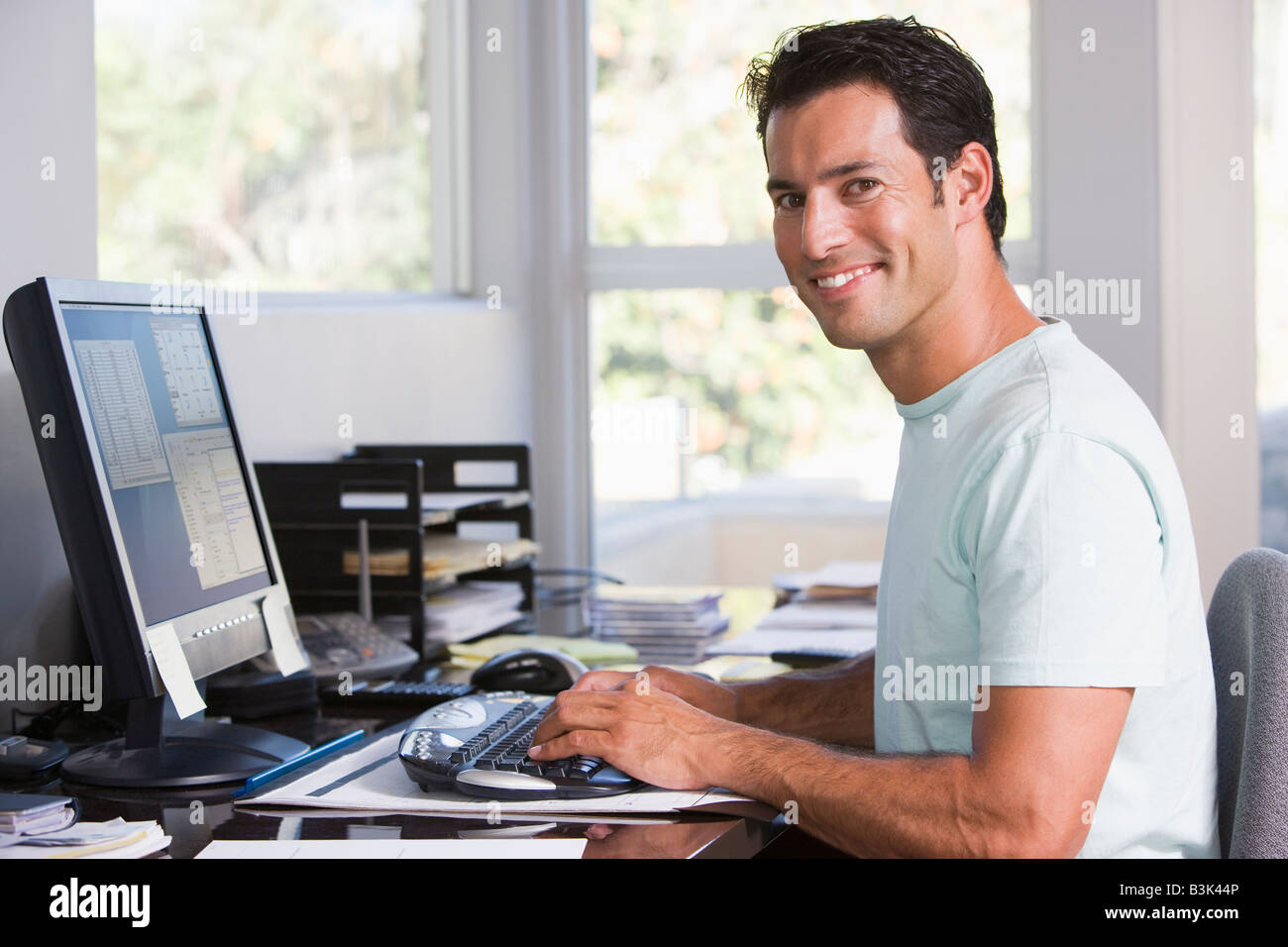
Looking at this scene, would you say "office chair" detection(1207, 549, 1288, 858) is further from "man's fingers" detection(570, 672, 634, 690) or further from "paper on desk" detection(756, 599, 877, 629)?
"paper on desk" detection(756, 599, 877, 629)

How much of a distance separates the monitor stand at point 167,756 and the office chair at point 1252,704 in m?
0.91

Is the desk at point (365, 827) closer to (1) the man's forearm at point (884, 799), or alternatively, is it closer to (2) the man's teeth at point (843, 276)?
(1) the man's forearm at point (884, 799)

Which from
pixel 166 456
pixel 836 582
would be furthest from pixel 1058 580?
pixel 836 582

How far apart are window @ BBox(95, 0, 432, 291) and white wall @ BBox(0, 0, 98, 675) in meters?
0.09

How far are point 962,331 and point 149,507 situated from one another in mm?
813

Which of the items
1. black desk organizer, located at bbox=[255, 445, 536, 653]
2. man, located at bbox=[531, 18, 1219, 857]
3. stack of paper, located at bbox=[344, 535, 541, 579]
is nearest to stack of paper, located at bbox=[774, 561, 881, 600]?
stack of paper, located at bbox=[344, 535, 541, 579]

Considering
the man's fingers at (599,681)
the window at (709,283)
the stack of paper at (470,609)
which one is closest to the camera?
the man's fingers at (599,681)

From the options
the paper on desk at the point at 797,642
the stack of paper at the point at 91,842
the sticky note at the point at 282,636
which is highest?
the sticky note at the point at 282,636

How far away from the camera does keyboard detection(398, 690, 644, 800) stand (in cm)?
120

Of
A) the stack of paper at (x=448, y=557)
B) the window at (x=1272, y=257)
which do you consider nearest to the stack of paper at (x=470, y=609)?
the stack of paper at (x=448, y=557)

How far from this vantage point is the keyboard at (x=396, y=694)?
169 cm
